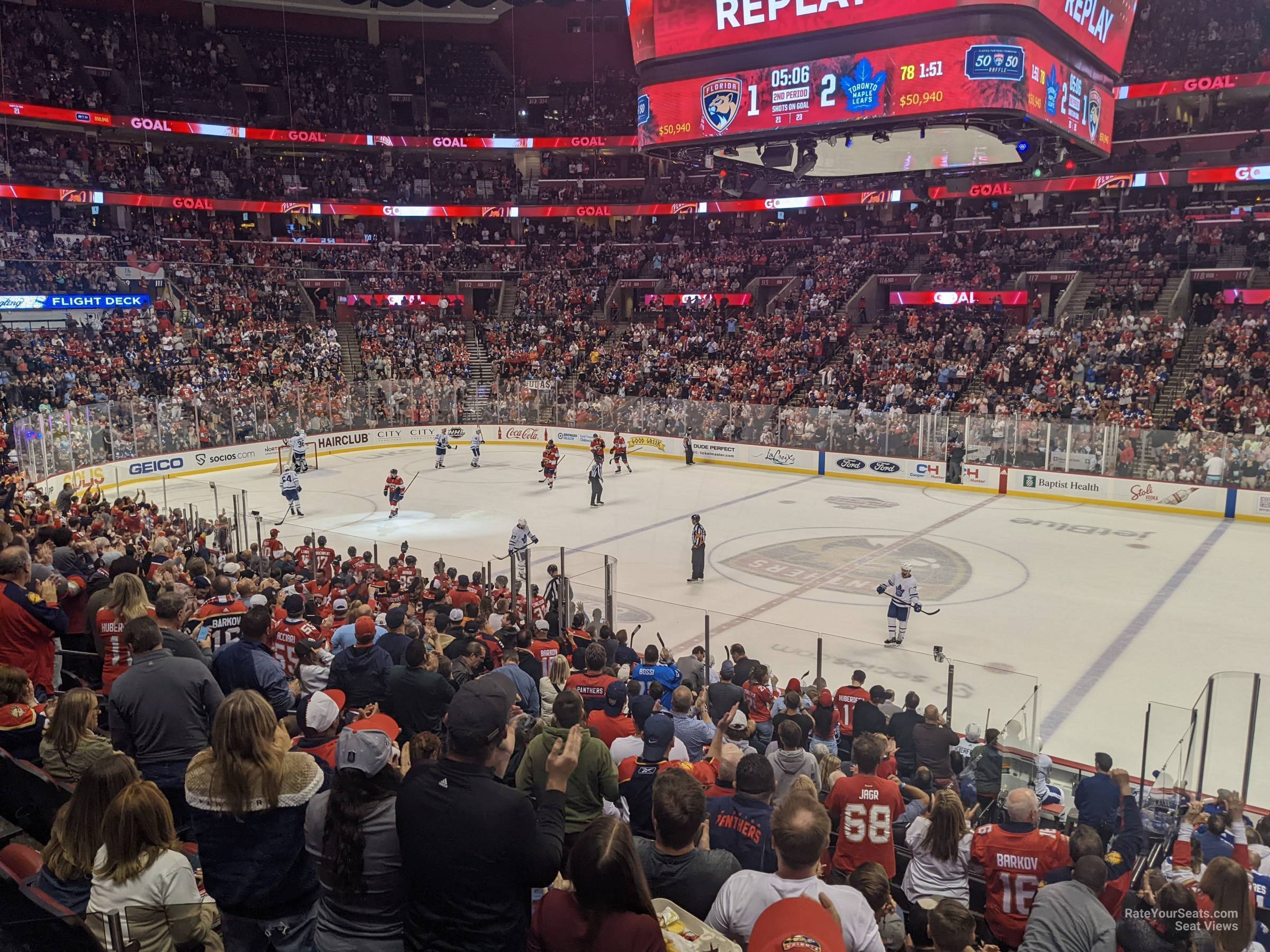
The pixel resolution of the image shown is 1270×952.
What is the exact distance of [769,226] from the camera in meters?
45.8

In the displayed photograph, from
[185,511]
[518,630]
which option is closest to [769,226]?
[185,511]

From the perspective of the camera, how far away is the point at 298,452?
2591cm

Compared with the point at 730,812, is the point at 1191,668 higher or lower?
lower

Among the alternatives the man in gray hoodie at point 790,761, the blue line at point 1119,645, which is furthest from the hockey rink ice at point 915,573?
the man in gray hoodie at point 790,761

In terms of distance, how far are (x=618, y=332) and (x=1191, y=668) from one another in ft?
106

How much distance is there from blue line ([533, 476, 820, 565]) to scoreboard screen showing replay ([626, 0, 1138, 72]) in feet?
31.9

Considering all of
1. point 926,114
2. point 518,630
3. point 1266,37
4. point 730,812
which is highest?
point 1266,37

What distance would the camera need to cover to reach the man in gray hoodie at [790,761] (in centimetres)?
564

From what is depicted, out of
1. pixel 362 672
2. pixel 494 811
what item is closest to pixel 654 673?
pixel 362 672

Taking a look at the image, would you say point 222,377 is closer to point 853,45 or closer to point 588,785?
point 853,45

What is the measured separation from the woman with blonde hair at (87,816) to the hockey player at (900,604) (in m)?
11.1

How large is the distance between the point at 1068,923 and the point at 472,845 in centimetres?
233

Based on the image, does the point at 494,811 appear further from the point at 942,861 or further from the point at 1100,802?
the point at 1100,802

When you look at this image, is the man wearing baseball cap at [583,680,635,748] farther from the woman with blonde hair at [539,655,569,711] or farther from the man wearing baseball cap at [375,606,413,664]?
the man wearing baseball cap at [375,606,413,664]
